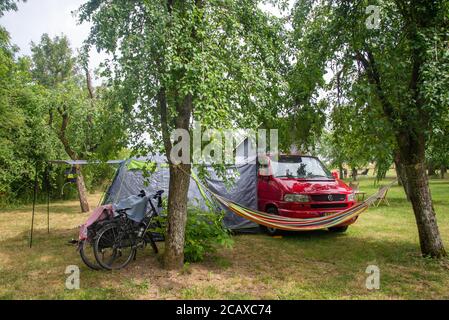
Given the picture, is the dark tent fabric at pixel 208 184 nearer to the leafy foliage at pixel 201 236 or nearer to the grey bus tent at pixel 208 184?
the grey bus tent at pixel 208 184

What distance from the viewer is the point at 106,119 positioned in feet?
15.7

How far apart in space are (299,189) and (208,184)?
1.85 meters

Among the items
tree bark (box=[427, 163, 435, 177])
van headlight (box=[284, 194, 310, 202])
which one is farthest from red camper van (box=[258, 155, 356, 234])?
tree bark (box=[427, 163, 435, 177])

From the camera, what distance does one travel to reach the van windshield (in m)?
7.16

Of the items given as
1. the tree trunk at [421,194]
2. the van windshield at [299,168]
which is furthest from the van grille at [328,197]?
the tree trunk at [421,194]

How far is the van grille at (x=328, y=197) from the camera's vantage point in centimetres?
652

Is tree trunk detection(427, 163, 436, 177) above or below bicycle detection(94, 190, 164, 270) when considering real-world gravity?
above

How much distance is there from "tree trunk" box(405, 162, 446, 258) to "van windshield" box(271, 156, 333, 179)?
228 centimetres

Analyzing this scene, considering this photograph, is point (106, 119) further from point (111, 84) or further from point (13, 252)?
point (13, 252)

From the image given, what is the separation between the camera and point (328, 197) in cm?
661

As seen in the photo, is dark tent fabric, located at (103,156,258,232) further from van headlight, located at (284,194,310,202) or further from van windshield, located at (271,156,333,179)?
van headlight, located at (284,194,310,202)

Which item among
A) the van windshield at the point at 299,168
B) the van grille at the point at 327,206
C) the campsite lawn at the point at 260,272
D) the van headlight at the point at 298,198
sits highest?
the van windshield at the point at 299,168

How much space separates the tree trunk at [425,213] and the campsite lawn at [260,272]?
191 mm

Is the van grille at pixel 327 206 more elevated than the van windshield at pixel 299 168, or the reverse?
the van windshield at pixel 299 168
